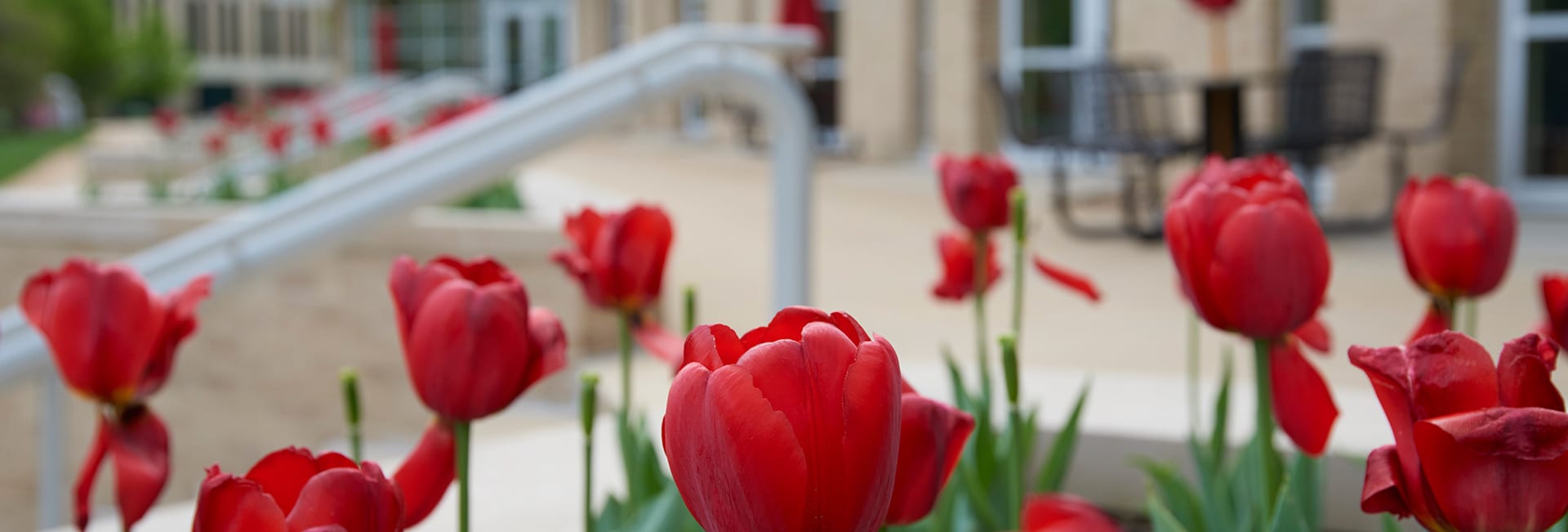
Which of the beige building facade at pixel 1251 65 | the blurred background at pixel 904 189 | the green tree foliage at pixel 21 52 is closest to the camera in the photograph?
the blurred background at pixel 904 189

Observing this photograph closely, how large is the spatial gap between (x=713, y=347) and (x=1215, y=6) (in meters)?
5.97

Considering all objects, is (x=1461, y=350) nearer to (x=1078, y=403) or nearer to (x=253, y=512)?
(x=253, y=512)

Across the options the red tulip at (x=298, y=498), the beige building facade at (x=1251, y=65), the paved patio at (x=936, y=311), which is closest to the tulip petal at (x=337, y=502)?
the red tulip at (x=298, y=498)

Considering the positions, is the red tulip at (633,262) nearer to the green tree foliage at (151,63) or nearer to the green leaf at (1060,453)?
the green leaf at (1060,453)

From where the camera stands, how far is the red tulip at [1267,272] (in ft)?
2.49

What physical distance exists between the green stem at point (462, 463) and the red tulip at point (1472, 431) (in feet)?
1.33

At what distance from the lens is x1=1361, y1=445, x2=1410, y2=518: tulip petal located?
580mm

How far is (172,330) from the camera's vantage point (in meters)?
0.88

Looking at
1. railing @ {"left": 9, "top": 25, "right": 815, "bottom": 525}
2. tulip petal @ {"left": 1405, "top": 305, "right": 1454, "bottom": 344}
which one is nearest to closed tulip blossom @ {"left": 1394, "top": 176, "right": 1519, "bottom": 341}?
tulip petal @ {"left": 1405, "top": 305, "right": 1454, "bottom": 344}

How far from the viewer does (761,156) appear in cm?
1434

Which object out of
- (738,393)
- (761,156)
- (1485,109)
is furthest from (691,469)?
(761,156)

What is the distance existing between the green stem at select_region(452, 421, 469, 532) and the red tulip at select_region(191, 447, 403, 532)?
0.50 feet

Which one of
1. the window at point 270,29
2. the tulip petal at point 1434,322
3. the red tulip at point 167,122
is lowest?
the tulip petal at point 1434,322

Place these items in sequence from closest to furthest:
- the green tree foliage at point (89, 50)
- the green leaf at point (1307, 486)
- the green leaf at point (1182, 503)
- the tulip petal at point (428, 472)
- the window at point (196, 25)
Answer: the tulip petal at point (428, 472), the green leaf at point (1307, 486), the green leaf at point (1182, 503), the green tree foliage at point (89, 50), the window at point (196, 25)
